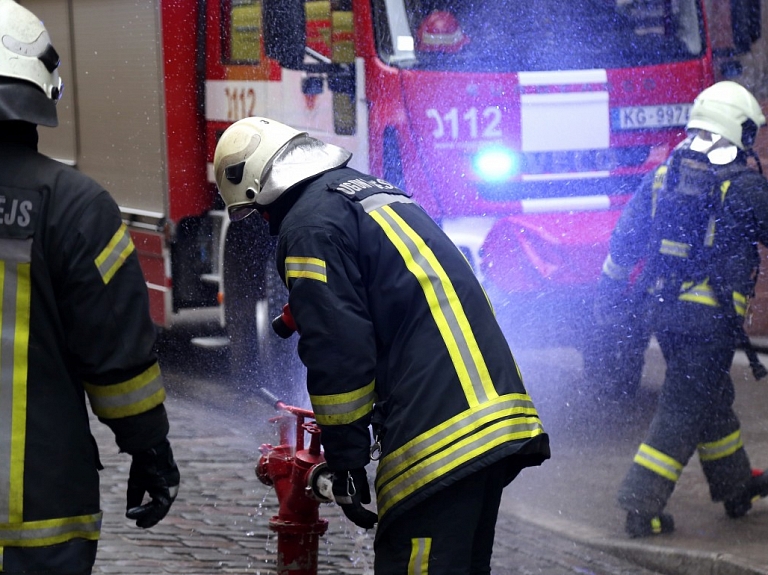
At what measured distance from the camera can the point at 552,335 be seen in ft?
23.4

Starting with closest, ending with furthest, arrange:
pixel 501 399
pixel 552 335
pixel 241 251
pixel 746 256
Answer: pixel 501 399
pixel 746 256
pixel 552 335
pixel 241 251

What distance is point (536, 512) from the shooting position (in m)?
5.61

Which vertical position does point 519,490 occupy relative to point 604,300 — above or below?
below

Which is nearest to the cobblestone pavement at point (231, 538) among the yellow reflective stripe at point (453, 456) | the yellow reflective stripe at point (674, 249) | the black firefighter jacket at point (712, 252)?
the black firefighter jacket at point (712, 252)

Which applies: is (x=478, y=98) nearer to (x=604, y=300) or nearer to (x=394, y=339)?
(x=604, y=300)

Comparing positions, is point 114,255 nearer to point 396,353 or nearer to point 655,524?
point 396,353

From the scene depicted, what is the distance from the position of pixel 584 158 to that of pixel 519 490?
1850mm

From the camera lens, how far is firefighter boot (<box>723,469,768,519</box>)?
527cm

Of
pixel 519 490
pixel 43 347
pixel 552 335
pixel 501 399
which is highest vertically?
pixel 43 347

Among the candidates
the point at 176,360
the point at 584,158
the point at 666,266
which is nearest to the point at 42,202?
the point at 666,266

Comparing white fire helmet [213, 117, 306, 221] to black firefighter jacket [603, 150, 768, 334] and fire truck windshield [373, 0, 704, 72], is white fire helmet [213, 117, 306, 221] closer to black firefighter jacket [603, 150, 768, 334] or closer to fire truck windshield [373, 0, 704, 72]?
black firefighter jacket [603, 150, 768, 334]

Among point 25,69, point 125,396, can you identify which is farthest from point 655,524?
point 25,69

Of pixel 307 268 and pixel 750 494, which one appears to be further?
pixel 750 494

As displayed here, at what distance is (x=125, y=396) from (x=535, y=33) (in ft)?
14.2
